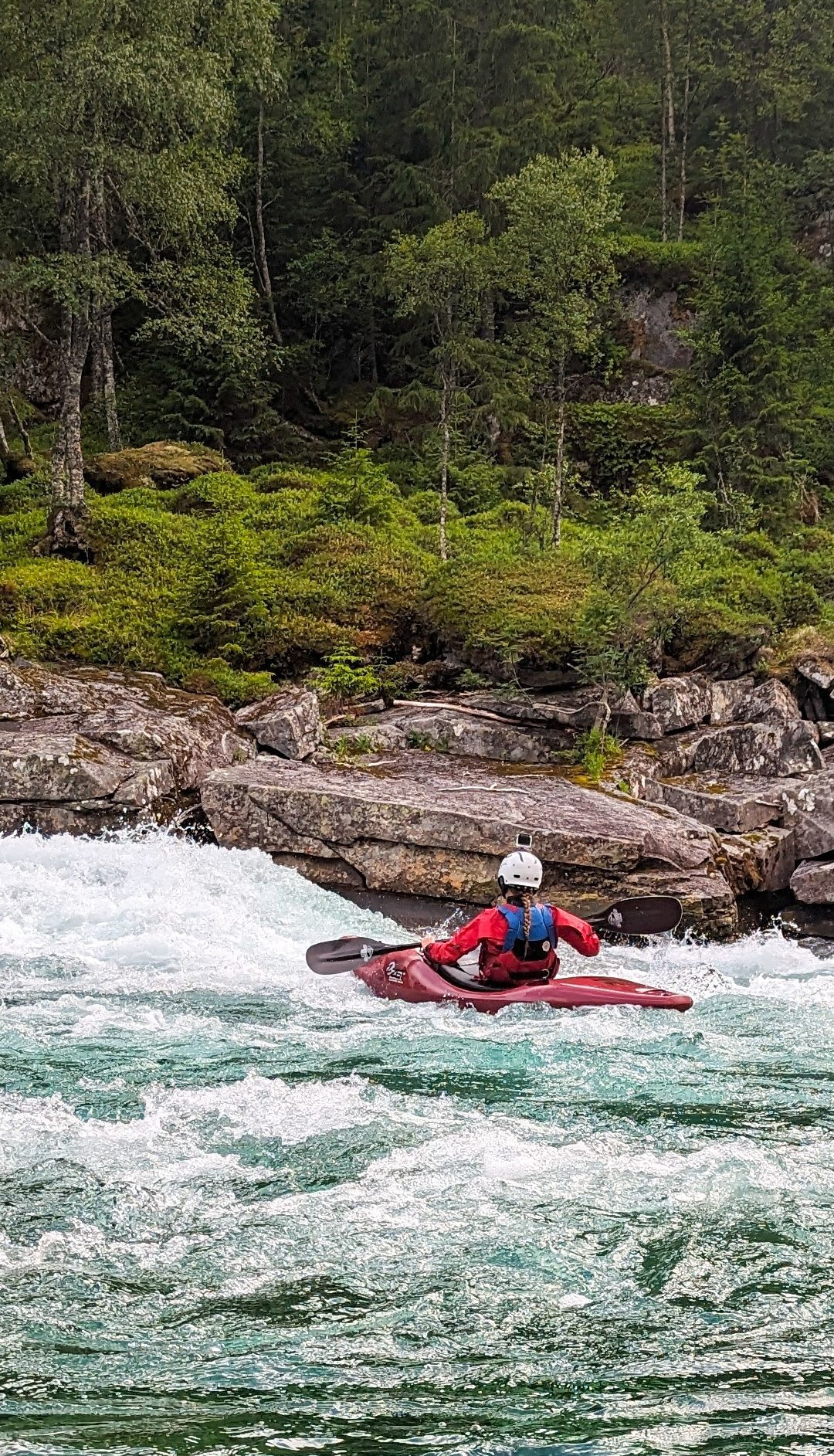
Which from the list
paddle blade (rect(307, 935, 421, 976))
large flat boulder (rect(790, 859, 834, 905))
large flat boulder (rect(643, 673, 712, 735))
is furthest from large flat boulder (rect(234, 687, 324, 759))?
large flat boulder (rect(790, 859, 834, 905))

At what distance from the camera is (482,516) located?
21891 mm

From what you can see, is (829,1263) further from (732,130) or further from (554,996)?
(732,130)

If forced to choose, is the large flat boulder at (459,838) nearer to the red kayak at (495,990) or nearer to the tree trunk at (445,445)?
the red kayak at (495,990)

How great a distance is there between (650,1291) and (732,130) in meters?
39.6

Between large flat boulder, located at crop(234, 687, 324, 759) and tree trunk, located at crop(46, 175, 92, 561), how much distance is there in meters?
5.79

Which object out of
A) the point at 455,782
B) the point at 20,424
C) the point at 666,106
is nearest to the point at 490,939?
the point at 455,782

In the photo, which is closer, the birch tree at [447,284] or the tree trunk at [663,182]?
the birch tree at [447,284]

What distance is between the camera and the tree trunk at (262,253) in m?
29.5

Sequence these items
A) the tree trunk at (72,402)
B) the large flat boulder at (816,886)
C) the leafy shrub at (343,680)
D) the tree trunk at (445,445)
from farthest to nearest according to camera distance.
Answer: the tree trunk at (445,445)
the tree trunk at (72,402)
the leafy shrub at (343,680)
the large flat boulder at (816,886)

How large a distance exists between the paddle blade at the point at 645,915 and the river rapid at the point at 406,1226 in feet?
A: 4.33

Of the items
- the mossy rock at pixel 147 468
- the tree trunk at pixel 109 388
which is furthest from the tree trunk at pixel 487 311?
the tree trunk at pixel 109 388

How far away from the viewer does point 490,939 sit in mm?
8055

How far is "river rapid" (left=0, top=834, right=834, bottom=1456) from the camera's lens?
3.30 meters

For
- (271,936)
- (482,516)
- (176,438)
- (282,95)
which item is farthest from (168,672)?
(282,95)
